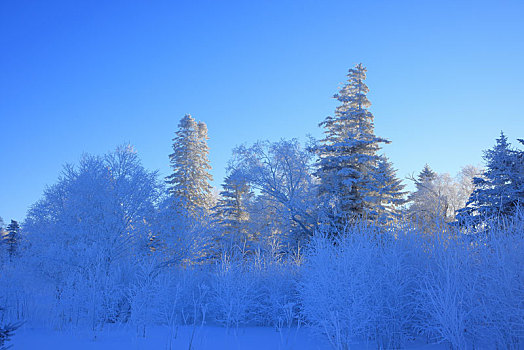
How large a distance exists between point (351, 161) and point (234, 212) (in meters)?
13.7

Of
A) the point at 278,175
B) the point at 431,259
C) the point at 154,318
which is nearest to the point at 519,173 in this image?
the point at 431,259

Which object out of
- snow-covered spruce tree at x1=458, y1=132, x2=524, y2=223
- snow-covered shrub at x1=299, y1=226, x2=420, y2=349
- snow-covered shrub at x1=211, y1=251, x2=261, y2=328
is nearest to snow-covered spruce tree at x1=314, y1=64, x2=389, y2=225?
snow-covered spruce tree at x1=458, y1=132, x2=524, y2=223

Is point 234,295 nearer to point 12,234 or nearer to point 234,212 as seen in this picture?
point 234,212

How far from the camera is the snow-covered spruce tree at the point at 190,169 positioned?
2803 centimetres

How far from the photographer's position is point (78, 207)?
1664 centimetres

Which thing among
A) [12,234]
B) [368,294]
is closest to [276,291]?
[368,294]

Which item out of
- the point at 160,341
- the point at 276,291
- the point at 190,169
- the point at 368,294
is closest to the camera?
the point at 368,294

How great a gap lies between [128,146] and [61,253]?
7.23 m

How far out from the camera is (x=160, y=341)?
8547 mm

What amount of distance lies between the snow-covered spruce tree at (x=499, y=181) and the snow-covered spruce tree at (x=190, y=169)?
60.3ft

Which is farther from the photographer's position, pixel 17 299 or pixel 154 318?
pixel 17 299

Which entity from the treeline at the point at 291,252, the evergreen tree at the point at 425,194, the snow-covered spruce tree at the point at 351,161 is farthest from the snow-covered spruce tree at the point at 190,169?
the evergreen tree at the point at 425,194

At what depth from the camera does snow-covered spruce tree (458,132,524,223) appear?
15.4 m

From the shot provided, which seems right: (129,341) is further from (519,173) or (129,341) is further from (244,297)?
(519,173)
